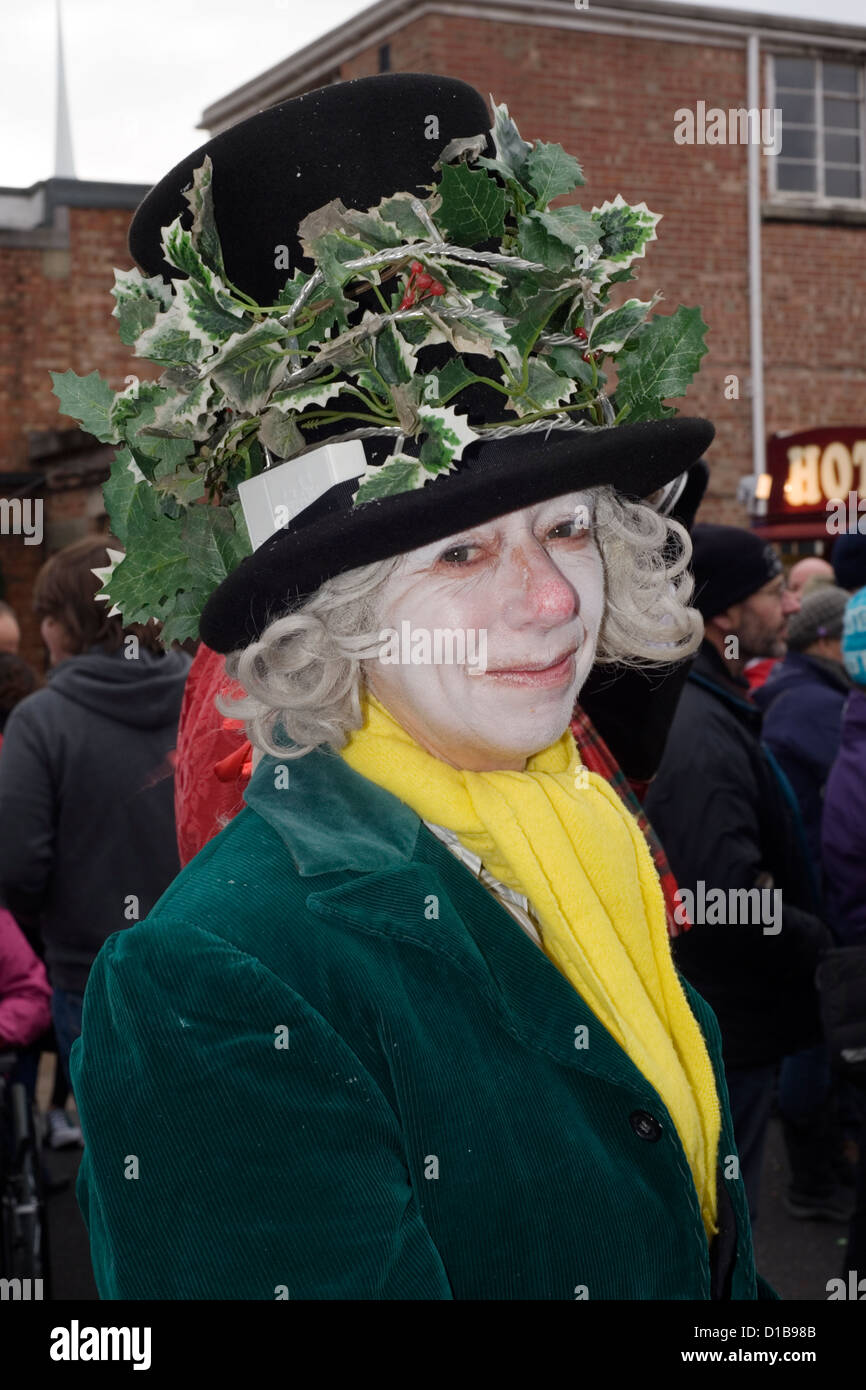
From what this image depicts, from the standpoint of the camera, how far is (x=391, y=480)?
5.03ft

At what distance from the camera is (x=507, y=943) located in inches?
61.2

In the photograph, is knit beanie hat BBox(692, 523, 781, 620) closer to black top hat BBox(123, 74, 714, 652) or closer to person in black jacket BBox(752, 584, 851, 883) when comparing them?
person in black jacket BBox(752, 584, 851, 883)

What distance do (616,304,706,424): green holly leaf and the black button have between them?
0.80 m

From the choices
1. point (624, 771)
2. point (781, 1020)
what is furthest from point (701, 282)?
point (624, 771)

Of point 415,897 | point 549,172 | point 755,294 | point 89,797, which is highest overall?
point 755,294

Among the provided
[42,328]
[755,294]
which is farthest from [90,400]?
[755,294]

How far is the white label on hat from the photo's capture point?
62.5 inches

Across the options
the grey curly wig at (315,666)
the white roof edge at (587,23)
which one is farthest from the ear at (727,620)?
the white roof edge at (587,23)

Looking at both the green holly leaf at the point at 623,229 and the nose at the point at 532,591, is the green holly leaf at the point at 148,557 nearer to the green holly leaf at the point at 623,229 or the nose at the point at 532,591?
the nose at the point at 532,591

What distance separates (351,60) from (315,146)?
12.2 m

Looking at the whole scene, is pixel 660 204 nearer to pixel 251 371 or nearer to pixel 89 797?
pixel 89 797

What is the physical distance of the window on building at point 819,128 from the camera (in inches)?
531

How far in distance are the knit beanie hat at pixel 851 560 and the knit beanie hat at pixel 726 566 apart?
244 mm

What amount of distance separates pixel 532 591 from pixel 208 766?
0.69m
